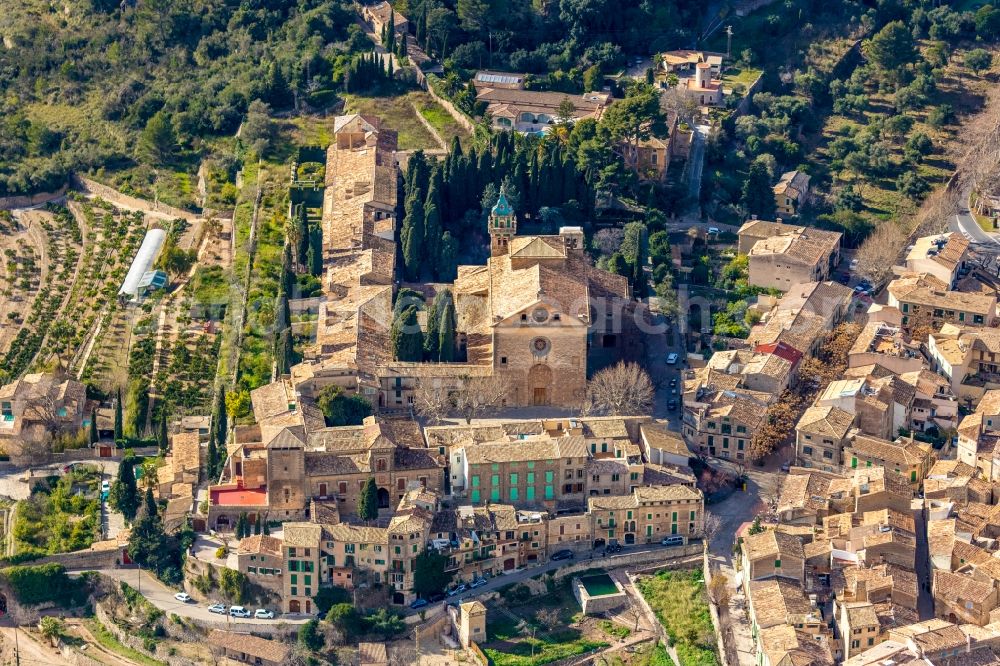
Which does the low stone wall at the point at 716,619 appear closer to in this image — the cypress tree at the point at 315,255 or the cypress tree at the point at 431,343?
the cypress tree at the point at 431,343

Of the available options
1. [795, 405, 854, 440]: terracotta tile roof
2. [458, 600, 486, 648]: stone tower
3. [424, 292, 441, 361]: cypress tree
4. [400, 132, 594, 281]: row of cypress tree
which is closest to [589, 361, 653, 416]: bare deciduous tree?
[795, 405, 854, 440]: terracotta tile roof

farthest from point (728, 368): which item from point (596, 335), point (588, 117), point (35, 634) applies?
point (35, 634)

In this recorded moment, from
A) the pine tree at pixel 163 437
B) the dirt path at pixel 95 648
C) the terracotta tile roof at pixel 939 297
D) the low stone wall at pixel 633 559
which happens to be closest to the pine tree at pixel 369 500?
the low stone wall at pixel 633 559

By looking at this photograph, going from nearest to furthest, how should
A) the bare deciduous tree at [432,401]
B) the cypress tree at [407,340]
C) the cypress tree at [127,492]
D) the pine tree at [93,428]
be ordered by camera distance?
1. the cypress tree at [127,492]
2. the bare deciduous tree at [432,401]
3. the cypress tree at [407,340]
4. the pine tree at [93,428]

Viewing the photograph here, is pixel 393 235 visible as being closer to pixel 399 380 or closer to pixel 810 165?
pixel 399 380

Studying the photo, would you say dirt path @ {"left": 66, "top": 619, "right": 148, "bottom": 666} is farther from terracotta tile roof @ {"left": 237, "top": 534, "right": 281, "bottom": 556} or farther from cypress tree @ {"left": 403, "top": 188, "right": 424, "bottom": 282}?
cypress tree @ {"left": 403, "top": 188, "right": 424, "bottom": 282}

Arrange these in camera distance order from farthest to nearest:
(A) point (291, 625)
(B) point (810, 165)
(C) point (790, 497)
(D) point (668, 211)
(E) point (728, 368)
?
(B) point (810, 165) < (D) point (668, 211) < (E) point (728, 368) < (C) point (790, 497) < (A) point (291, 625)
